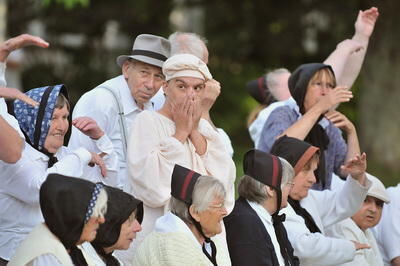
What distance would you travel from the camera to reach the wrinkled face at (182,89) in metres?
6.45

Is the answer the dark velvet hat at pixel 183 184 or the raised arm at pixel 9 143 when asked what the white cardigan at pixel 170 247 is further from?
the raised arm at pixel 9 143

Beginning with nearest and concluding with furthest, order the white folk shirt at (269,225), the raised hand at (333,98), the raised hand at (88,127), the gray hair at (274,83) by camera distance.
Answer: the raised hand at (88,127) < the white folk shirt at (269,225) < the raised hand at (333,98) < the gray hair at (274,83)

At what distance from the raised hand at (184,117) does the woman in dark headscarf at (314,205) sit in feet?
3.39

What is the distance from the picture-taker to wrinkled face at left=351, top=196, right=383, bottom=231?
8.08 metres

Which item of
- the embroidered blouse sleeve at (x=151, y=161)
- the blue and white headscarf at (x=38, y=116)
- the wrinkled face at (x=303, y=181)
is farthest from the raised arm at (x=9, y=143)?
the wrinkled face at (x=303, y=181)

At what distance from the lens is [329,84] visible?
8148 millimetres

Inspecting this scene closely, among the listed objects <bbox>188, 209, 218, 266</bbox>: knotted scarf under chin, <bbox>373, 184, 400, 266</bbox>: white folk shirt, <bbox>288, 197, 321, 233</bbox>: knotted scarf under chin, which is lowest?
<bbox>373, 184, 400, 266</bbox>: white folk shirt

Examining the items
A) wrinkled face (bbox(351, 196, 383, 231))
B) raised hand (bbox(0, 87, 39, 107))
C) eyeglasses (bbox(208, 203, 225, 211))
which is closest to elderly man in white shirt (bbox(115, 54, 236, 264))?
eyeglasses (bbox(208, 203, 225, 211))

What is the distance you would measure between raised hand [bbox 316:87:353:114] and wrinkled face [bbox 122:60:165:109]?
1330mm

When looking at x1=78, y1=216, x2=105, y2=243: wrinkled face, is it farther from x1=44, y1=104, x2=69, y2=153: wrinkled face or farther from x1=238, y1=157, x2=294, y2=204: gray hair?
x1=238, y1=157, x2=294, y2=204: gray hair

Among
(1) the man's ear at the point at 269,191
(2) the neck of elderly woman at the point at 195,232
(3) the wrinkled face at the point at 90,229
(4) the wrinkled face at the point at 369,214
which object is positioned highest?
(3) the wrinkled face at the point at 90,229

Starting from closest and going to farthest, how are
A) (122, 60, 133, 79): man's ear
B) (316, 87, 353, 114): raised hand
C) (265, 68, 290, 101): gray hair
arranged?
(122, 60, 133, 79): man's ear → (316, 87, 353, 114): raised hand → (265, 68, 290, 101): gray hair

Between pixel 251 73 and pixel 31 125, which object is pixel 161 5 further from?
pixel 31 125

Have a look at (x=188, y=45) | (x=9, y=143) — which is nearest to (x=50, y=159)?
(x=9, y=143)
